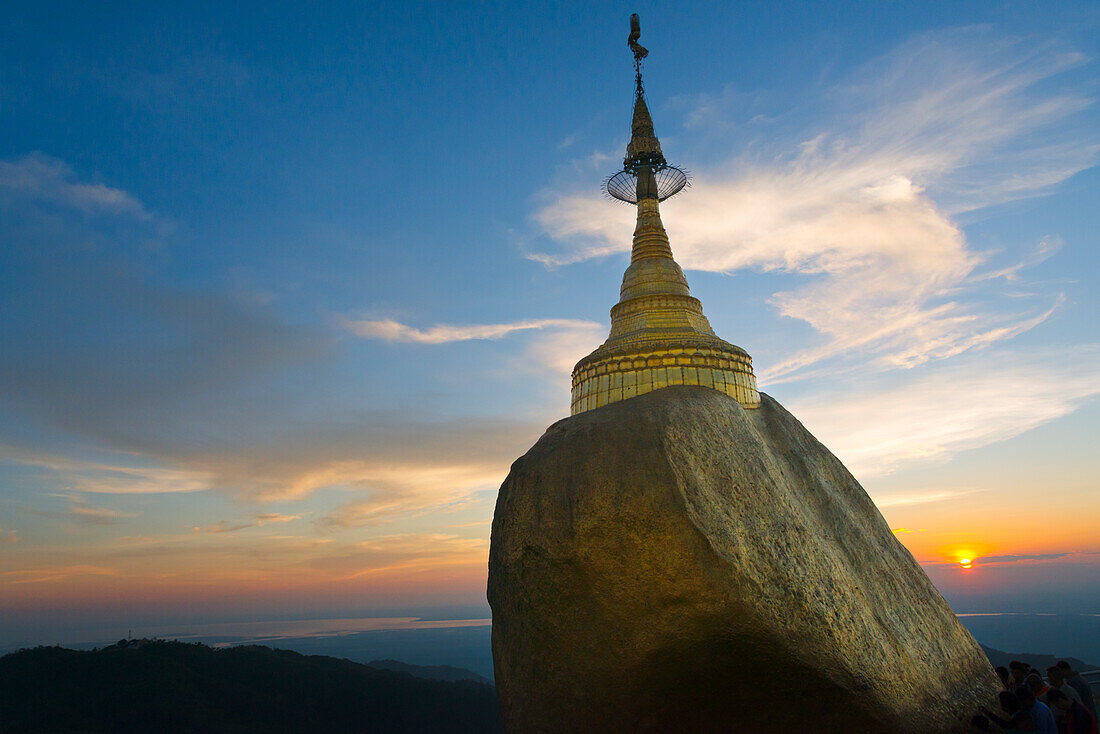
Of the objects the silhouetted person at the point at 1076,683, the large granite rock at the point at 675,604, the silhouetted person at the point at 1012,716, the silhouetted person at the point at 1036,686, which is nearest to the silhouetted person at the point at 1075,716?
the silhouetted person at the point at 1036,686

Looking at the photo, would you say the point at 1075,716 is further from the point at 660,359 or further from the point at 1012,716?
the point at 660,359

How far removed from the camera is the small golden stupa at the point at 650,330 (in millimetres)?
14219

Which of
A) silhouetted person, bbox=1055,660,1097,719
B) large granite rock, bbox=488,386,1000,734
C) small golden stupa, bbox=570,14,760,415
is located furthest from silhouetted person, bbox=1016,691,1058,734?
small golden stupa, bbox=570,14,760,415

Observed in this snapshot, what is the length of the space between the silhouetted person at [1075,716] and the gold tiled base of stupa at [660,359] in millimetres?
6773

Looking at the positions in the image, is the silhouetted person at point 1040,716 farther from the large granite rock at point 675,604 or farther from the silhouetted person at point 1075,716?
the large granite rock at point 675,604

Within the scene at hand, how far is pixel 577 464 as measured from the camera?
322 inches

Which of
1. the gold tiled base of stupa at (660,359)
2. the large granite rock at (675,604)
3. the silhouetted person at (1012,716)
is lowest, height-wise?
the silhouetted person at (1012,716)

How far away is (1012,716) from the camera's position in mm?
8703

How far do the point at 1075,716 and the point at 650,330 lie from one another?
10475 mm

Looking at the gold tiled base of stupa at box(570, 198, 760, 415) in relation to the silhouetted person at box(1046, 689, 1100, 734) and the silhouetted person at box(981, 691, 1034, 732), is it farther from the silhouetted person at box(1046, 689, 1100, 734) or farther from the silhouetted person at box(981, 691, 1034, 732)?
the silhouetted person at box(1046, 689, 1100, 734)

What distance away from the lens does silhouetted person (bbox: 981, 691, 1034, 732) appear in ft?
26.7

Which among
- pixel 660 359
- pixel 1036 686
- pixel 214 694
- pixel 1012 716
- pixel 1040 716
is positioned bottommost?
pixel 214 694

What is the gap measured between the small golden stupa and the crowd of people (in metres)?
6.43

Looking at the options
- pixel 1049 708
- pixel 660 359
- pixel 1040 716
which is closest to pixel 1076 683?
pixel 1049 708
